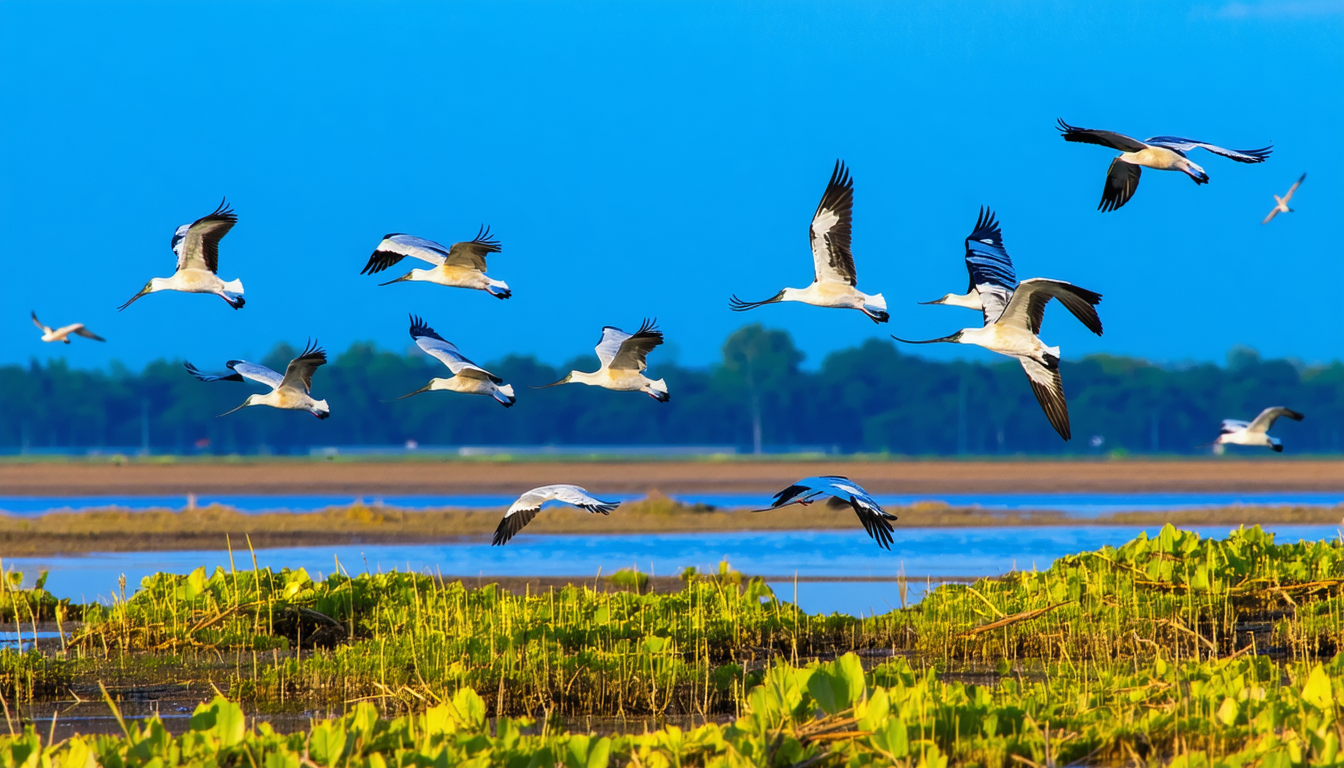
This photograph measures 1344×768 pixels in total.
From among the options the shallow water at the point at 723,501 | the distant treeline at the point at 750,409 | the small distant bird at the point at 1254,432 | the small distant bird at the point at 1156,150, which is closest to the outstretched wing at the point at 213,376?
the small distant bird at the point at 1156,150

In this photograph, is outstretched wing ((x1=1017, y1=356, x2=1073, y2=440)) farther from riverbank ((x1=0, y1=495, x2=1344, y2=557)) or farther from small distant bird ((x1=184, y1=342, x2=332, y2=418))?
riverbank ((x1=0, y1=495, x2=1344, y2=557))

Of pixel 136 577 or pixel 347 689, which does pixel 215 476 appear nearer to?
pixel 136 577

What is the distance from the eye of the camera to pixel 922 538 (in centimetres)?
3422

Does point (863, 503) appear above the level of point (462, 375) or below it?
below

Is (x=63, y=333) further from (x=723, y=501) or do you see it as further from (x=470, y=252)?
(x=723, y=501)

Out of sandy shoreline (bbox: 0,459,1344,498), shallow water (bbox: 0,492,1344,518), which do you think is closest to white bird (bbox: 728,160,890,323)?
shallow water (bbox: 0,492,1344,518)

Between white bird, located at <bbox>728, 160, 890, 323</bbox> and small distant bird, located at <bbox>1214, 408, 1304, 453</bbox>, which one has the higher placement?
white bird, located at <bbox>728, 160, 890, 323</bbox>

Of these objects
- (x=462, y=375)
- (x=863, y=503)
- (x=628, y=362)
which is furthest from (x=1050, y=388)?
(x=462, y=375)

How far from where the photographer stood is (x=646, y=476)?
72.9m

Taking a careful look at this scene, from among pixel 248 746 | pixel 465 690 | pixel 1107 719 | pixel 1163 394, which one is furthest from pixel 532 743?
pixel 1163 394

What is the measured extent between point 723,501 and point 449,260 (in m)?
39.2

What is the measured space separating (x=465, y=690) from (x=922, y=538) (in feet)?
83.7

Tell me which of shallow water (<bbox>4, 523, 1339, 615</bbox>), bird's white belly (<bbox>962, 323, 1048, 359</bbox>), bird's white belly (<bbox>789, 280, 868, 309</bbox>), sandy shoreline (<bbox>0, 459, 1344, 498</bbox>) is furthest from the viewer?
sandy shoreline (<bbox>0, 459, 1344, 498</bbox>)

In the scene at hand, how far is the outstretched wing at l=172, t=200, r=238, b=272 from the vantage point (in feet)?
49.3
